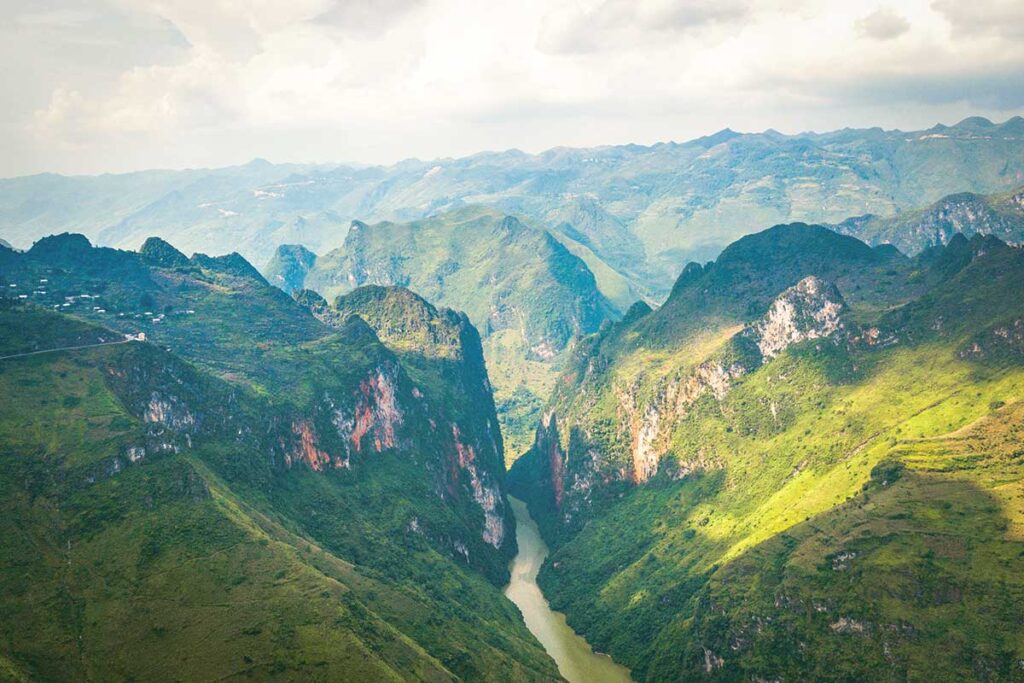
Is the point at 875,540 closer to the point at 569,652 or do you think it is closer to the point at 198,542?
the point at 569,652

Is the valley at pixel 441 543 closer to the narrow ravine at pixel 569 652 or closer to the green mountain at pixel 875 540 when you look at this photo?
the green mountain at pixel 875 540

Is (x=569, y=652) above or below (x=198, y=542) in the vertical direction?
below

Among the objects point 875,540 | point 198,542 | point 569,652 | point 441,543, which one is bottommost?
point 569,652

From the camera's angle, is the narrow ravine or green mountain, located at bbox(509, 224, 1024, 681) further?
the narrow ravine

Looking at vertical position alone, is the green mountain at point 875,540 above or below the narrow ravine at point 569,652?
above

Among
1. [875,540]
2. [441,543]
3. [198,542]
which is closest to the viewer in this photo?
[198,542]

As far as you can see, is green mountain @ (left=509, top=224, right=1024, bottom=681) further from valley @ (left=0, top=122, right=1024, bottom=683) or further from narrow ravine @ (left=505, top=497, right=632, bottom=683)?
narrow ravine @ (left=505, top=497, right=632, bottom=683)

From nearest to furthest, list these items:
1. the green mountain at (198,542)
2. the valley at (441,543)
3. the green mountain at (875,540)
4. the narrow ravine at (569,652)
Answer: the green mountain at (198,542)
the valley at (441,543)
the green mountain at (875,540)
the narrow ravine at (569,652)

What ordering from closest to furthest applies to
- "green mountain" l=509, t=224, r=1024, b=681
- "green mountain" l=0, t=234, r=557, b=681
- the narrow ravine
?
"green mountain" l=0, t=234, r=557, b=681 → "green mountain" l=509, t=224, r=1024, b=681 → the narrow ravine

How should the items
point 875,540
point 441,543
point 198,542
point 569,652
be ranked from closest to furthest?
point 198,542, point 875,540, point 569,652, point 441,543

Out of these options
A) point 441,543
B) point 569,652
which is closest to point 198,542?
point 441,543

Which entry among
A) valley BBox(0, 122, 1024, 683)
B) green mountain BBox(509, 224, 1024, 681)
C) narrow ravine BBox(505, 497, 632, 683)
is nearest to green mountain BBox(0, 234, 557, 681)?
valley BBox(0, 122, 1024, 683)

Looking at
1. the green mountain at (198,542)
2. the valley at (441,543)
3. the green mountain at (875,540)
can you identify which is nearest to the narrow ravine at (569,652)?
the valley at (441,543)

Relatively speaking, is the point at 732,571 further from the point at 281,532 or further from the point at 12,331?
the point at 12,331
